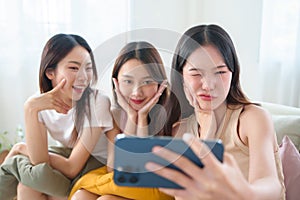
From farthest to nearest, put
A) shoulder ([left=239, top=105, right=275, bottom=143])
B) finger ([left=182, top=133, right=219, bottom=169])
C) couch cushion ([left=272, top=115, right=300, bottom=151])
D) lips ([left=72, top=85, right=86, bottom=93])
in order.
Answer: couch cushion ([left=272, top=115, right=300, bottom=151])
lips ([left=72, top=85, right=86, bottom=93])
shoulder ([left=239, top=105, right=275, bottom=143])
finger ([left=182, top=133, right=219, bottom=169])

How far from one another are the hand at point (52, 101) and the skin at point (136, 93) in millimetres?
296

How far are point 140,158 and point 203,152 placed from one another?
11 centimetres

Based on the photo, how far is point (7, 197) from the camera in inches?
55.1

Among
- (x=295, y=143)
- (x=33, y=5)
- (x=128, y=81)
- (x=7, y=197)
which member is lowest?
(x=7, y=197)

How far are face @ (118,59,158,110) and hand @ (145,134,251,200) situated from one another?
1.23ft

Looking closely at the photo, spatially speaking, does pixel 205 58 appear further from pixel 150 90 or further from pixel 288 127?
pixel 288 127

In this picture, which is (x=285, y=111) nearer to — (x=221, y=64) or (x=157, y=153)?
(x=221, y=64)

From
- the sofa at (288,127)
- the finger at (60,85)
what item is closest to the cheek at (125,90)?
the finger at (60,85)

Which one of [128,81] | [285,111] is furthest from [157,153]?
[285,111]

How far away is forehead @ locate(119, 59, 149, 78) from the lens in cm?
102

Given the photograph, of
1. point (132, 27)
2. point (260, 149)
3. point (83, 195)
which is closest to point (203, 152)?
point (260, 149)

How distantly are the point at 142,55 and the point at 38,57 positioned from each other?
1.29 m

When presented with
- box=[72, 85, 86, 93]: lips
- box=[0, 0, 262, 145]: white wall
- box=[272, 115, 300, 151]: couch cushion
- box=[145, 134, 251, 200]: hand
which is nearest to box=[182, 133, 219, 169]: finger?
box=[145, 134, 251, 200]: hand

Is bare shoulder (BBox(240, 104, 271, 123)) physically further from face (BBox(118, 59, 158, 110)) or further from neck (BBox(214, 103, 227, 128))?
face (BBox(118, 59, 158, 110))
